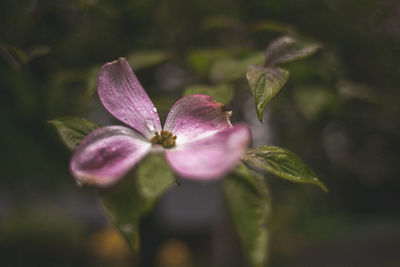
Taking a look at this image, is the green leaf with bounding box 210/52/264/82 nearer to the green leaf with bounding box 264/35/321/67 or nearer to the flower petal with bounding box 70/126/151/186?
the green leaf with bounding box 264/35/321/67

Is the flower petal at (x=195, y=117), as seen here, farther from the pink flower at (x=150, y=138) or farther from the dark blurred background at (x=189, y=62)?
the dark blurred background at (x=189, y=62)

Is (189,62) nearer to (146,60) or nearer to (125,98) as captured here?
(146,60)

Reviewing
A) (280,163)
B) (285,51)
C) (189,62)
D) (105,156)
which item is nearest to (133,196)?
(105,156)

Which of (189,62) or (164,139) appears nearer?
(164,139)

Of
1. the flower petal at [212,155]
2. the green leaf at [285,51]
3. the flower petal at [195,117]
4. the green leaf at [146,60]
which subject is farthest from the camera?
the green leaf at [146,60]

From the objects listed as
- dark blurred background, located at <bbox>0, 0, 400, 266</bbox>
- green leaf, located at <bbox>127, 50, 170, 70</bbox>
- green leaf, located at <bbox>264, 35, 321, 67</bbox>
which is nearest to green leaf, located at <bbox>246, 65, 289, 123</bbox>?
green leaf, located at <bbox>264, 35, 321, 67</bbox>

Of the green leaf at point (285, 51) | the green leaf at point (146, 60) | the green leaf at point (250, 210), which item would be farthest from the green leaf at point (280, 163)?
the green leaf at point (146, 60)

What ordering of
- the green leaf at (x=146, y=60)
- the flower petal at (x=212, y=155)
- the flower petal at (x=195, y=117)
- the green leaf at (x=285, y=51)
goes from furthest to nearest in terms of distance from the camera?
1. the green leaf at (x=146, y=60)
2. the green leaf at (x=285, y=51)
3. the flower petal at (x=195, y=117)
4. the flower petal at (x=212, y=155)

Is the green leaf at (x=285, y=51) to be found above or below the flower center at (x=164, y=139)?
above
